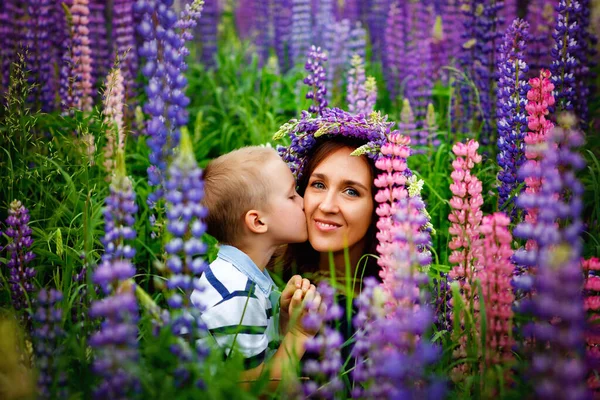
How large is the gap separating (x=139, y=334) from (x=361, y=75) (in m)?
3.18

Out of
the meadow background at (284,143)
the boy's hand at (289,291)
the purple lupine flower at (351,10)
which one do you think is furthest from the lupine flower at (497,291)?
the purple lupine flower at (351,10)

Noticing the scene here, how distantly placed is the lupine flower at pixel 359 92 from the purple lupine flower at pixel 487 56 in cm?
106

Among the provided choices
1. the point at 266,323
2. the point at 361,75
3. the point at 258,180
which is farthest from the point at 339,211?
the point at 361,75

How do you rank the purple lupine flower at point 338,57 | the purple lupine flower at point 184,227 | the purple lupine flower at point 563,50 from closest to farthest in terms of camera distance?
the purple lupine flower at point 184,227, the purple lupine flower at point 563,50, the purple lupine flower at point 338,57

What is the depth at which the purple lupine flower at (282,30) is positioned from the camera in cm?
848

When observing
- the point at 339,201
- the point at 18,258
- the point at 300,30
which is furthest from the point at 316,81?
the point at 300,30

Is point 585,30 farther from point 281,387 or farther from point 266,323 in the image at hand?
point 281,387

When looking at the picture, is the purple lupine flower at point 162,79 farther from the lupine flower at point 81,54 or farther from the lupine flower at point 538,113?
the lupine flower at point 81,54

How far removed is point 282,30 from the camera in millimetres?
8812

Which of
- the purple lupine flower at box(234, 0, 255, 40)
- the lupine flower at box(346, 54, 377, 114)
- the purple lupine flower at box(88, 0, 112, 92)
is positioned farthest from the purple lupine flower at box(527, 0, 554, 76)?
the purple lupine flower at box(234, 0, 255, 40)

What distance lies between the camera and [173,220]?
2.25m

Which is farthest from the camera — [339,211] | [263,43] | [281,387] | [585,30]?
[263,43]

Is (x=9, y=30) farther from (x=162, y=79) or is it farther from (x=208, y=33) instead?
(x=162, y=79)

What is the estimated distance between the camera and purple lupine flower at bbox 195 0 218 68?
8.18 meters
